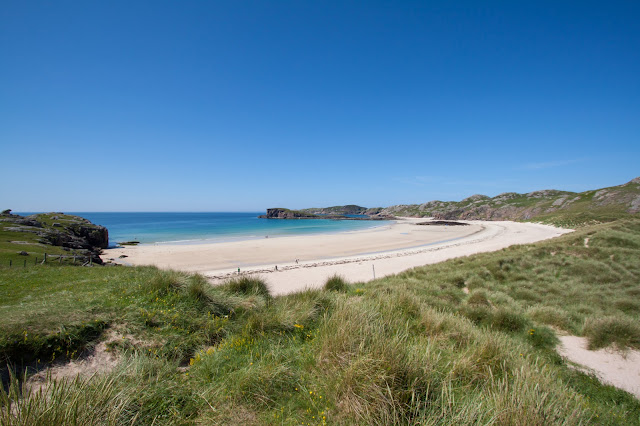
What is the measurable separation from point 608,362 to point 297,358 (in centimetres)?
855

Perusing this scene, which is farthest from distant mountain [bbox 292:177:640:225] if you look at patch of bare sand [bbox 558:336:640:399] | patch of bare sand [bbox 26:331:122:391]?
patch of bare sand [bbox 26:331:122:391]

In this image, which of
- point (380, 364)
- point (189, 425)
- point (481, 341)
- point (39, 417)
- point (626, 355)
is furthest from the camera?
point (626, 355)

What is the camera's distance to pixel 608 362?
672cm

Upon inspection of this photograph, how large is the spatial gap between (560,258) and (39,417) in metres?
22.7

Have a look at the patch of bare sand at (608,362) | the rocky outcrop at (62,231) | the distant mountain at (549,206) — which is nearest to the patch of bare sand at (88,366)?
the patch of bare sand at (608,362)

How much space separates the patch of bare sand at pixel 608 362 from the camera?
19.5ft

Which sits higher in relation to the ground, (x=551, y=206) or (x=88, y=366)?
(x=551, y=206)

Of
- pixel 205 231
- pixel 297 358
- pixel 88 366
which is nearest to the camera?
pixel 297 358

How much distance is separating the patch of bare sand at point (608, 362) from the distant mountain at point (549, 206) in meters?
57.0

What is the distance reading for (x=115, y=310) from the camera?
6195 millimetres

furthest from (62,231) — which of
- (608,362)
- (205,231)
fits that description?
(608,362)

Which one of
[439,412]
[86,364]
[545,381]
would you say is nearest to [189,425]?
[439,412]

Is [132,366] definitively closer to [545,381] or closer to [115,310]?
[115,310]

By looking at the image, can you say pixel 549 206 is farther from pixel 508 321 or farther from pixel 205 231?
pixel 205 231
